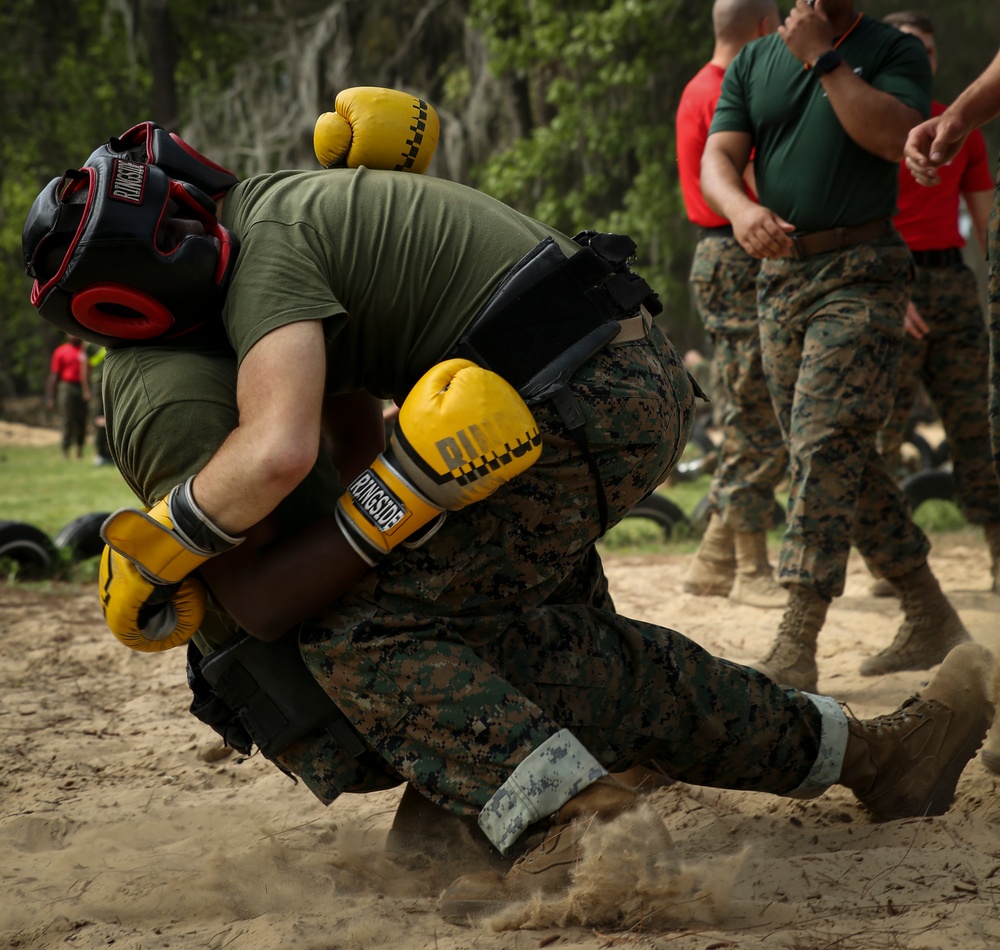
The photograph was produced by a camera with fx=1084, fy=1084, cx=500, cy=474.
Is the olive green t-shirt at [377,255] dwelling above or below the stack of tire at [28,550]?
above

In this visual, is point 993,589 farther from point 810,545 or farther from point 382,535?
point 382,535

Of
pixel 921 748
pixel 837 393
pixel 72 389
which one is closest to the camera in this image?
pixel 921 748

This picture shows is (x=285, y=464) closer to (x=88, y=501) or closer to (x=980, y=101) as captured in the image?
(x=980, y=101)

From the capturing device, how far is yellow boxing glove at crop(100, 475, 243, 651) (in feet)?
6.84

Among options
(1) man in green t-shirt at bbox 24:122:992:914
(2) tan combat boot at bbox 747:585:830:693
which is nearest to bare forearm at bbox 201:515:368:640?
(1) man in green t-shirt at bbox 24:122:992:914

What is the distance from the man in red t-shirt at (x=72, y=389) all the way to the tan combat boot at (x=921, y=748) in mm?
15445

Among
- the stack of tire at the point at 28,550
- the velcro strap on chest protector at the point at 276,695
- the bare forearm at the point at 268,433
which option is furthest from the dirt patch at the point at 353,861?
the stack of tire at the point at 28,550

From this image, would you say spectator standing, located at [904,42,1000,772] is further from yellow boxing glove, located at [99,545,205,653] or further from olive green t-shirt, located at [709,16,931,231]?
yellow boxing glove, located at [99,545,205,653]

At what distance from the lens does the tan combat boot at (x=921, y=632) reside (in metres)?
3.77

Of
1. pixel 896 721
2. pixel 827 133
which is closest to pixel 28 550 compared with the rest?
pixel 827 133

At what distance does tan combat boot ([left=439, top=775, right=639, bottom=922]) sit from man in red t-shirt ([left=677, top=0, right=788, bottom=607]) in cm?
293

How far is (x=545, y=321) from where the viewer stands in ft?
7.61

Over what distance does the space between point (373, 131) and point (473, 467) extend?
2.92ft

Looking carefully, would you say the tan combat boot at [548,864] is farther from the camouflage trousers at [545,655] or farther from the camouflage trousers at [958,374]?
the camouflage trousers at [958,374]
